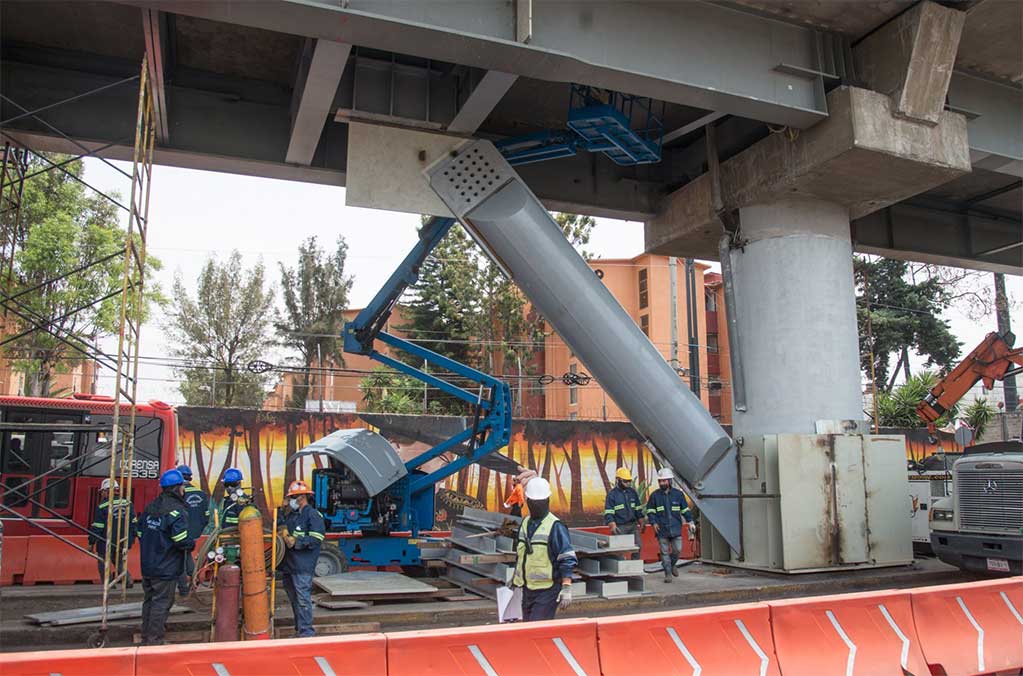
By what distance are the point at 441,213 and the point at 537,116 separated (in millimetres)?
3398

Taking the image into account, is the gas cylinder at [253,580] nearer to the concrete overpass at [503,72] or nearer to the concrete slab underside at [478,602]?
the concrete slab underside at [478,602]

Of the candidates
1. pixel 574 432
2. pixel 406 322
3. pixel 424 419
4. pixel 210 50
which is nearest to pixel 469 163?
pixel 210 50

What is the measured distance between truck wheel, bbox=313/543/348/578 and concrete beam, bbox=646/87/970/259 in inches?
317

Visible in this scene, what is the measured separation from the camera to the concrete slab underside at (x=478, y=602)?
27.7 feet

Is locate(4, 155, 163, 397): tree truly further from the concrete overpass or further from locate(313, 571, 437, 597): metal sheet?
locate(313, 571, 437, 597): metal sheet

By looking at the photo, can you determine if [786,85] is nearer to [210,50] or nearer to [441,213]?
[441,213]

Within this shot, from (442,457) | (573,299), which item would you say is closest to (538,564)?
(573,299)

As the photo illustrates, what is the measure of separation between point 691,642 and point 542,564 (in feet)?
5.03

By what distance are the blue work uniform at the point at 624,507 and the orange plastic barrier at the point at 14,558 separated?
9222mm

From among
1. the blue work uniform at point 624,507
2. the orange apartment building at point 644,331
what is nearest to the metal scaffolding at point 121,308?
the blue work uniform at point 624,507

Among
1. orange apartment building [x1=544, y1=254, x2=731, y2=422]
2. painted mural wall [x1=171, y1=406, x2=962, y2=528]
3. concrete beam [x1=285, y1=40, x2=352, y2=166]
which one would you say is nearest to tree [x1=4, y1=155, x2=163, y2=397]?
painted mural wall [x1=171, y1=406, x2=962, y2=528]

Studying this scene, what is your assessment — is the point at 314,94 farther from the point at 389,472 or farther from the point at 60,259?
the point at 60,259

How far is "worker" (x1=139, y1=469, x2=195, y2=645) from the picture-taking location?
7945mm

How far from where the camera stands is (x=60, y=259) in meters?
24.2
